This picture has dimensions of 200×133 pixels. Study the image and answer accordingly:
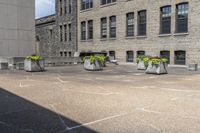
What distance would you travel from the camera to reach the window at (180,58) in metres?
27.4

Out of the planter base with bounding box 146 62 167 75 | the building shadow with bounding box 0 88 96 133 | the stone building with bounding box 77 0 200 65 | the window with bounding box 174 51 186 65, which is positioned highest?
the stone building with bounding box 77 0 200 65

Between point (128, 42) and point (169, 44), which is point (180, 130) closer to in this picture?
point (169, 44)

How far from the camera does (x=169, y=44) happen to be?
28.4 m

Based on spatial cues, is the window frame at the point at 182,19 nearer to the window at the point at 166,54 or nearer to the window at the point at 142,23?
the window at the point at 166,54

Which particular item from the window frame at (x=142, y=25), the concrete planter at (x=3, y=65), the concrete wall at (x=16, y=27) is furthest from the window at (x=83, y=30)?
the concrete planter at (x=3, y=65)

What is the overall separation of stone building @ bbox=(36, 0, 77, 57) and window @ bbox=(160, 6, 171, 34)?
16736 mm

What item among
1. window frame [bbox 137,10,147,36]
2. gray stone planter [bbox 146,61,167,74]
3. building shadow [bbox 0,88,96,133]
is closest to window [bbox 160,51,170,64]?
window frame [bbox 137,10,147,36]

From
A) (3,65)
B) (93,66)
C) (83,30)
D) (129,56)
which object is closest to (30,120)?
(93,66)

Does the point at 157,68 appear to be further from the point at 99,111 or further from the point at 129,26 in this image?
the point at 129,26

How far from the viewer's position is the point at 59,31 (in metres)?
46.7

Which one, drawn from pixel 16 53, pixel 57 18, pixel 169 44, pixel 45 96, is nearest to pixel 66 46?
pixel 57 18

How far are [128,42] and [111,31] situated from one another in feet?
12.6

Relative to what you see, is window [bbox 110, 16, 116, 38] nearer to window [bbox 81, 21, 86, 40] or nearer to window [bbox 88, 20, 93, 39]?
window [bbox 88, 20, 93, 39]

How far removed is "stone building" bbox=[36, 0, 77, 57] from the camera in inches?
1705
